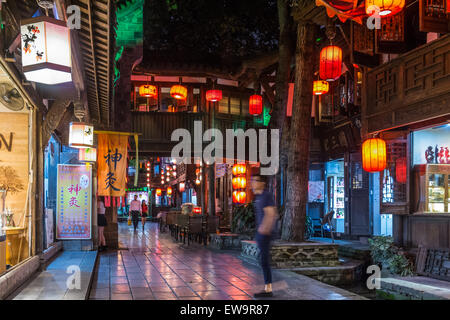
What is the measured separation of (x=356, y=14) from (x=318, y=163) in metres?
12.4

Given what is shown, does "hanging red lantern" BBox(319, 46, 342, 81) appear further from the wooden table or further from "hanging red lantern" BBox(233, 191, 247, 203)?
"hanging red lantern" BBox(233, 191, 247, 203)

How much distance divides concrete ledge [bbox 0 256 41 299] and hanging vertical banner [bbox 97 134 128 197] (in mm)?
4802

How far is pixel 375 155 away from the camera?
12133mm

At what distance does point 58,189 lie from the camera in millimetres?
14305

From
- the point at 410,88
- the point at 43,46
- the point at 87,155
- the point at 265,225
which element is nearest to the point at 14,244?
the point at 87,155

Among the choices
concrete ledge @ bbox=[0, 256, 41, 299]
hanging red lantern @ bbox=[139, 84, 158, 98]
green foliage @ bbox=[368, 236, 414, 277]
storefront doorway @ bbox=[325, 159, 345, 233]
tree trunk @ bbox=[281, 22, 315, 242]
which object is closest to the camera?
concrete ledge @ bbox=[0, 256, 41, 299]

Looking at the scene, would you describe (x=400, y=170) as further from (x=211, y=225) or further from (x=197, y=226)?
(x=211, y=225)

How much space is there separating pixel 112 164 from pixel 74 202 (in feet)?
5.50

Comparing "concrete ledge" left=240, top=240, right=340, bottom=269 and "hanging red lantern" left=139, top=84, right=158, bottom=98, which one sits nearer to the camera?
"concrete ledge" left=240, top=240, right=340, bottom=269

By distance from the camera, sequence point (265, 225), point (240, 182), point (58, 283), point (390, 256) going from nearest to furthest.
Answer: point (265, 225) < point (58, 283) < point (390, 256) < point (240, 182)

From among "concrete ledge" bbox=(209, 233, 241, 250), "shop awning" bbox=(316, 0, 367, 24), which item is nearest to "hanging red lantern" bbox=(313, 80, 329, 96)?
"concrete ledge" bbox=(209, 233, 241, 250)

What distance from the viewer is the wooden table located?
9008mm

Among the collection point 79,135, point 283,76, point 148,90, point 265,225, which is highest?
point 148,90
